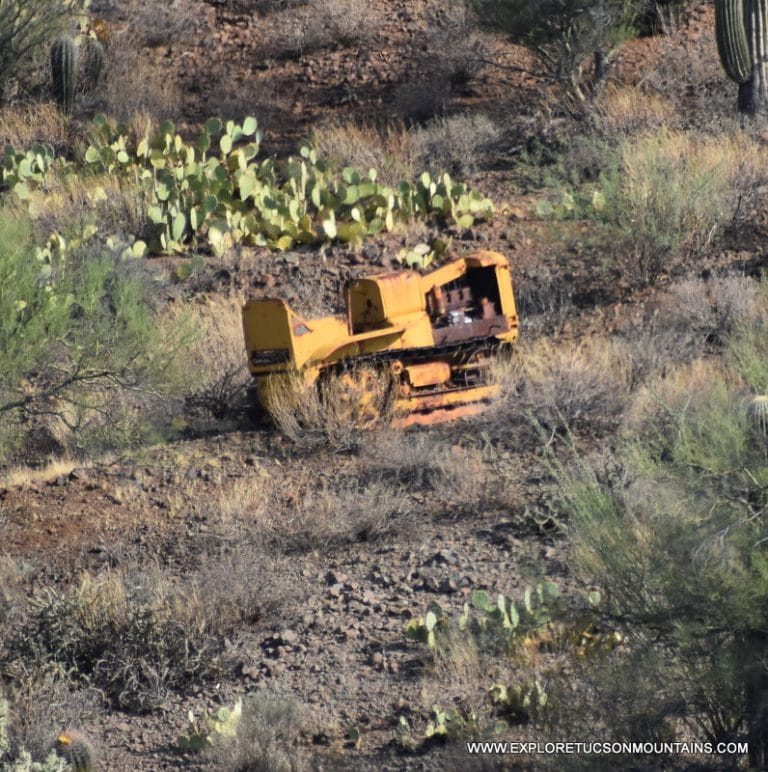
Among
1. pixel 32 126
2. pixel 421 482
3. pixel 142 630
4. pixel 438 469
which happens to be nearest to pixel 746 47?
pixel 438 469

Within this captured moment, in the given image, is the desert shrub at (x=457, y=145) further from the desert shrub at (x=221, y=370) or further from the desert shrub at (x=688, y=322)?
the desert shrub at (x=221, y=370)

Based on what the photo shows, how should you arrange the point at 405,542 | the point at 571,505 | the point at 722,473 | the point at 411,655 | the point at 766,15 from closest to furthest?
the point at 722,473 → the point at 571,505 → the point at 411,655 → the point at 405,542 → the point at 766,15

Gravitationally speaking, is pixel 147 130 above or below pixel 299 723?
above

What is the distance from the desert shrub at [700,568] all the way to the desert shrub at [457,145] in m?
11.7

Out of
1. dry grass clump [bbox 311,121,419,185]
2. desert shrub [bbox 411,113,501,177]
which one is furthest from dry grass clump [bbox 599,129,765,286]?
dry grass clump [bbox 311,121,419,185]

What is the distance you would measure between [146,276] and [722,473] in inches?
372

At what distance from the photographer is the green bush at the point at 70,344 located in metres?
9.55

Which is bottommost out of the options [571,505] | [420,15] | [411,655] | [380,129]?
[411,655]

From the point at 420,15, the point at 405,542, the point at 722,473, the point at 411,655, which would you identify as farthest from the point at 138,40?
the point at 722,473

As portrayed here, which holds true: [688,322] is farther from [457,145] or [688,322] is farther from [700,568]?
[700,568]

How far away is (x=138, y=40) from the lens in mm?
23312

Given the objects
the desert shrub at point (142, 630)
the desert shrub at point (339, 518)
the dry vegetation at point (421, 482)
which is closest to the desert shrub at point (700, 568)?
the dry vegetation at point (421, 482)

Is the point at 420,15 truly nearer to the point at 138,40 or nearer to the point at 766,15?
the point at 138,40

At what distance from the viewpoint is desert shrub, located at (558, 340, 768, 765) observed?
5879mm
